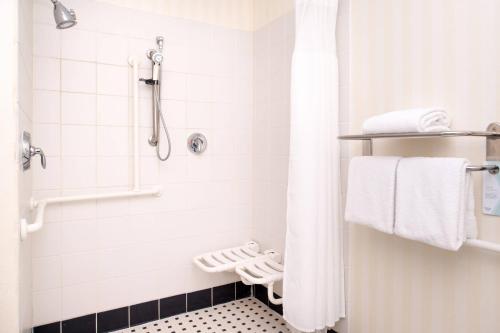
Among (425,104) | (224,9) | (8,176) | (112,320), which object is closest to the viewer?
(8,176)

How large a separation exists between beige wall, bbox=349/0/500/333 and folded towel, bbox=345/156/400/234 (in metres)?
0.15

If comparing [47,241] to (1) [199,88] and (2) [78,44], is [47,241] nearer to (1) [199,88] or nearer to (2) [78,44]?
(2) [78,44]

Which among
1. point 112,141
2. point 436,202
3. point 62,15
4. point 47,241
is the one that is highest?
point 62,15

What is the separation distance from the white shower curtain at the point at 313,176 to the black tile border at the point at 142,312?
762mm

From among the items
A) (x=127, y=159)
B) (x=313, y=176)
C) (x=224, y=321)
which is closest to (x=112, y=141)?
(x=127, y=159)

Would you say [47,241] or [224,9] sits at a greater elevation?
[224,9]

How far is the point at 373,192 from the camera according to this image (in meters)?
1.28

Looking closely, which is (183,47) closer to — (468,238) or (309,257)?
(309,257)

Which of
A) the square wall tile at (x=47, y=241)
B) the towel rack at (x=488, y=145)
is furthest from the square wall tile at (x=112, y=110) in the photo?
the towel rack at (x=488, y=145)

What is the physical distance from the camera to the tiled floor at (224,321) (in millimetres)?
1867

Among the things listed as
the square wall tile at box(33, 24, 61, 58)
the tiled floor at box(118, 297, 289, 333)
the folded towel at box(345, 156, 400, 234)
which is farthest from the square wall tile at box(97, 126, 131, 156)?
the folded towel at box(345, 156, 400, 234)

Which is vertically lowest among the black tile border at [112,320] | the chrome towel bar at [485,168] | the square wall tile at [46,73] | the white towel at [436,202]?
the black tile border at [112,320]

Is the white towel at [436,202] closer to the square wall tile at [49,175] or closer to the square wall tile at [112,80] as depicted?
the square wall tile at [112,80]

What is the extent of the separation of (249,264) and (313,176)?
779mm
